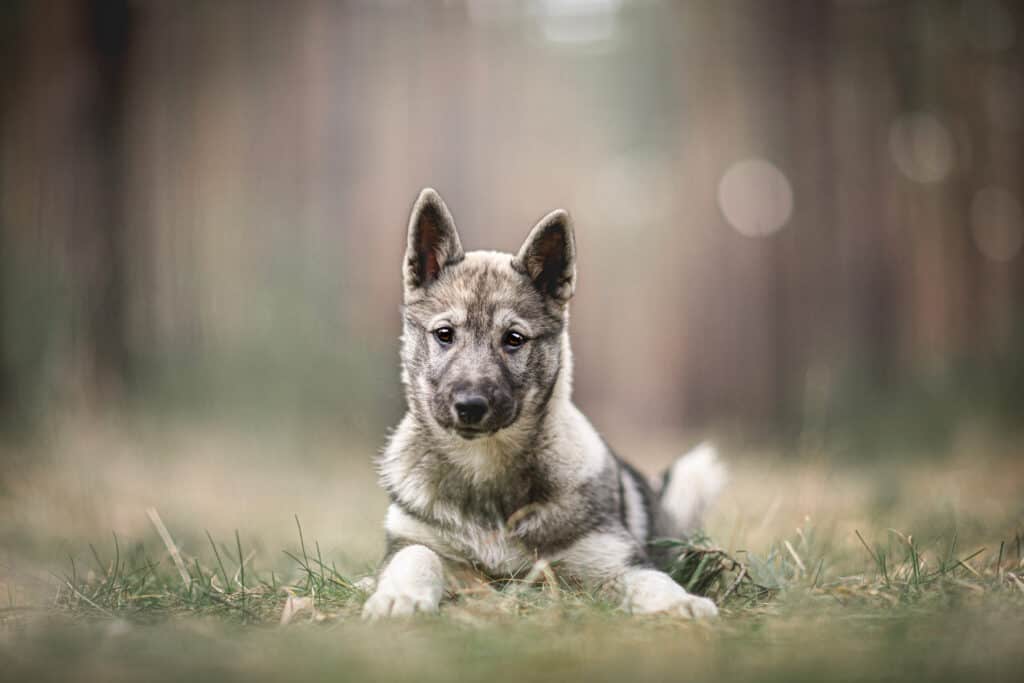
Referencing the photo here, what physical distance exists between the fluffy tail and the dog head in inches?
44.1

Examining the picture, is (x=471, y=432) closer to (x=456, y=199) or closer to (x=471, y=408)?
(x=471, y=408)

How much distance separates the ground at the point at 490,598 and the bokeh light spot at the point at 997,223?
5441 mm

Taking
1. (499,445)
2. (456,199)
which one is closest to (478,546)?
(499,445)

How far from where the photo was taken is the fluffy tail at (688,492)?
4.20m

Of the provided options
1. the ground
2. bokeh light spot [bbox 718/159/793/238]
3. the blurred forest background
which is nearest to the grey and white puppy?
the ground

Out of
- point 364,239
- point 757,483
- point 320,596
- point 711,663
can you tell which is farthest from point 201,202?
point 711,663

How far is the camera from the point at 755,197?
12.7 metres

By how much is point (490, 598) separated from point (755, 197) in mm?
11192

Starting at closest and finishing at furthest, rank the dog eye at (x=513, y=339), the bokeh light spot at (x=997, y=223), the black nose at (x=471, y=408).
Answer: the black nose at (x=471, y=408) < the dog eye at (x=513, y=339) < the bokeh light spot at (x=997, y=223)

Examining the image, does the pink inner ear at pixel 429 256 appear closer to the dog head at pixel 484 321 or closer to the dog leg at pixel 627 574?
the dog head at pixel 484 321

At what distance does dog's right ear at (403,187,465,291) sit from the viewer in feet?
11.8

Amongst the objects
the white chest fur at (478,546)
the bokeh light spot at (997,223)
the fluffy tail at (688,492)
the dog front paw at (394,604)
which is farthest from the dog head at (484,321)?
the bokeh light spot at (997,223)

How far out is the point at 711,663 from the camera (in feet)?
6.68

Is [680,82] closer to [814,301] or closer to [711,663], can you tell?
[814,301]
